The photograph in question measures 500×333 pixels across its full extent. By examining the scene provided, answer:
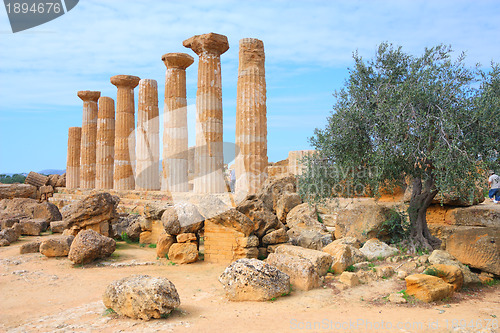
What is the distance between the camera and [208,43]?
14.4 meters

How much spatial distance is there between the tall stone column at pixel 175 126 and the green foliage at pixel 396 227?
31.2 feet

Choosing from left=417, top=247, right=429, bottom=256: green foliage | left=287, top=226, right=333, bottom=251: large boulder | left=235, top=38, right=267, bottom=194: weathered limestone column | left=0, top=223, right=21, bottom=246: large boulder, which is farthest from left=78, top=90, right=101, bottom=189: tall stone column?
left=417, top=247, right=429, bottom=256: green foliage

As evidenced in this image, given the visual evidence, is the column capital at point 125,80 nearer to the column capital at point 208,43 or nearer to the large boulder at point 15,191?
the column capital at point 208,43

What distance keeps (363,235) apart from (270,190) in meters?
4.49

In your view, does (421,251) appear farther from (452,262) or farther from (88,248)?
(88,248)

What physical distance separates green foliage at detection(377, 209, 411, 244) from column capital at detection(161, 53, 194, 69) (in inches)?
434

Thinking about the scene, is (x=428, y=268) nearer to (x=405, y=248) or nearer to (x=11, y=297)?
(x=405, y=248)

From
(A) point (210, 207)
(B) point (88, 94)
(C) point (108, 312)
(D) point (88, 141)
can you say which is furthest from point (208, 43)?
(D) point (88, 141)

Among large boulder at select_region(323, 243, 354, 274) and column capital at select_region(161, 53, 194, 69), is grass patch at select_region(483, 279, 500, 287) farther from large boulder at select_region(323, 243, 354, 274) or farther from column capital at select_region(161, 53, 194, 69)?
column capital at select_region(161, 53, 194, 69)

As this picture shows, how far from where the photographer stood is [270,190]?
45.1 ft

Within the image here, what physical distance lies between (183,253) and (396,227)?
5.58m

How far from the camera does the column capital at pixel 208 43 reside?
1430cm

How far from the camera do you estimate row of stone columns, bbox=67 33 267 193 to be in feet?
43.8

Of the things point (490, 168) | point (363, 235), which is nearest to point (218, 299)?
point (363, 235)
